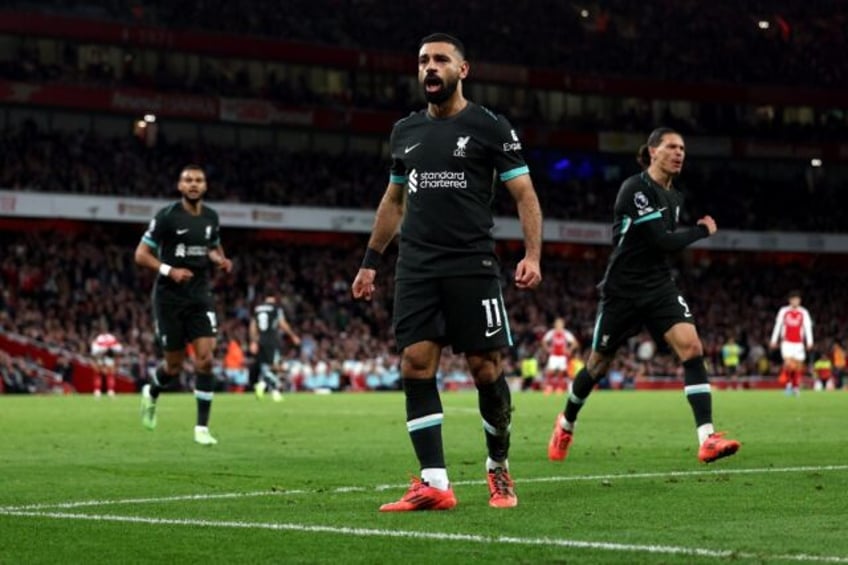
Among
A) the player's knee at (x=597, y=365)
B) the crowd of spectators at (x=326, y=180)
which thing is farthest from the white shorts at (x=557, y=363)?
the player's knee at (x=597, y=365)

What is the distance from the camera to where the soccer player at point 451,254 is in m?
8.51

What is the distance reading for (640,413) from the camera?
76.0 feet

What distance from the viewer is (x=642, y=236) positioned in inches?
482

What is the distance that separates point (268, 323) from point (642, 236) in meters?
21.8

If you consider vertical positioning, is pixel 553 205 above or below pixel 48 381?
above

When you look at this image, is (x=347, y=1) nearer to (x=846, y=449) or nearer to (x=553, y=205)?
(x=553, y=205)

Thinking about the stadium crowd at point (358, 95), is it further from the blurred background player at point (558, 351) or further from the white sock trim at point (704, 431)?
the white sock trim at point (704, 431)

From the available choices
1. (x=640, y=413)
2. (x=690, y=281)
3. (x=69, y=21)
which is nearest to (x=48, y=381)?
(x=69, y=21)

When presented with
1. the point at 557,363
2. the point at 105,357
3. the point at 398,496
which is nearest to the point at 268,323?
the point at 105,357

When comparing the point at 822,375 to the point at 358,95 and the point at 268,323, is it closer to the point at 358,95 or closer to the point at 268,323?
the point at 268,323

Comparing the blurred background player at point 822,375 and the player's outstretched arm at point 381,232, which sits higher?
the player's outstretched arm at point 381,232

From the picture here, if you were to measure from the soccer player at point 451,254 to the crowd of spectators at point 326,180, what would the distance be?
4298 cm

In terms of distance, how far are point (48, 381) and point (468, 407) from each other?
1848 centimetres

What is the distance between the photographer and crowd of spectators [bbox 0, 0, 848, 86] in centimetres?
5922
